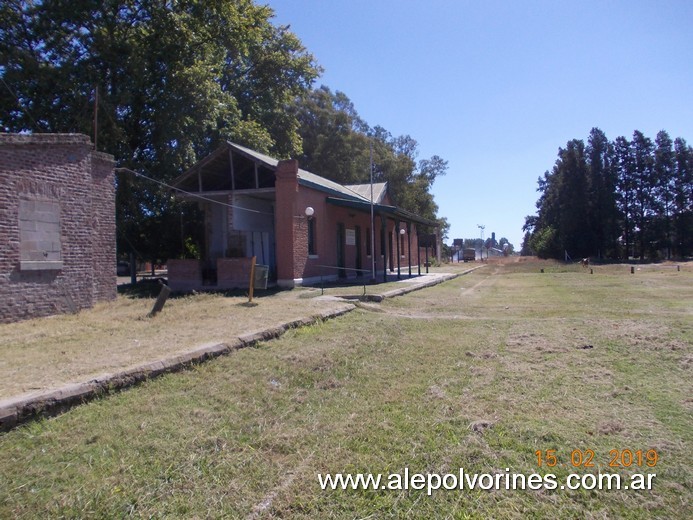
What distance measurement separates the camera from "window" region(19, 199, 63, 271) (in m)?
9.98

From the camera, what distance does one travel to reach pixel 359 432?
432 centimetres

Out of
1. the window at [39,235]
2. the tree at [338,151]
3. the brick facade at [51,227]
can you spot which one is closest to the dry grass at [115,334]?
the brick facade at [51,227]

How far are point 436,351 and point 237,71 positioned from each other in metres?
26.0

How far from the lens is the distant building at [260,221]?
16.9 m

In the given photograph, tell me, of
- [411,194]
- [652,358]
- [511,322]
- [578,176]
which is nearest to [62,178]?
[511,322]

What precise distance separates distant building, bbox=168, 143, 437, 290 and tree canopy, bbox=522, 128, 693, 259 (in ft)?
134

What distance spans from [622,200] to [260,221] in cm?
5304

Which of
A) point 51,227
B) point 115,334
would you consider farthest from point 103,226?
point 115,334

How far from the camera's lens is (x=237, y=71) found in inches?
1142

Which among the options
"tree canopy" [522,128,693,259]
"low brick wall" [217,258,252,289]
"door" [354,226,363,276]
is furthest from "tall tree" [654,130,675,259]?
"low brick wall" [217,258,252,289]

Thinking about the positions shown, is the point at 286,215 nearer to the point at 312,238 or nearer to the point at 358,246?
the point at 312,238

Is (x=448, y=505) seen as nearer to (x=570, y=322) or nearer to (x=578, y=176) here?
(x=570, y=322)

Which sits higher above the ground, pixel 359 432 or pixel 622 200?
pixel 622 200

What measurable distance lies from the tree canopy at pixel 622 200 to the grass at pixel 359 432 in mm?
51954
